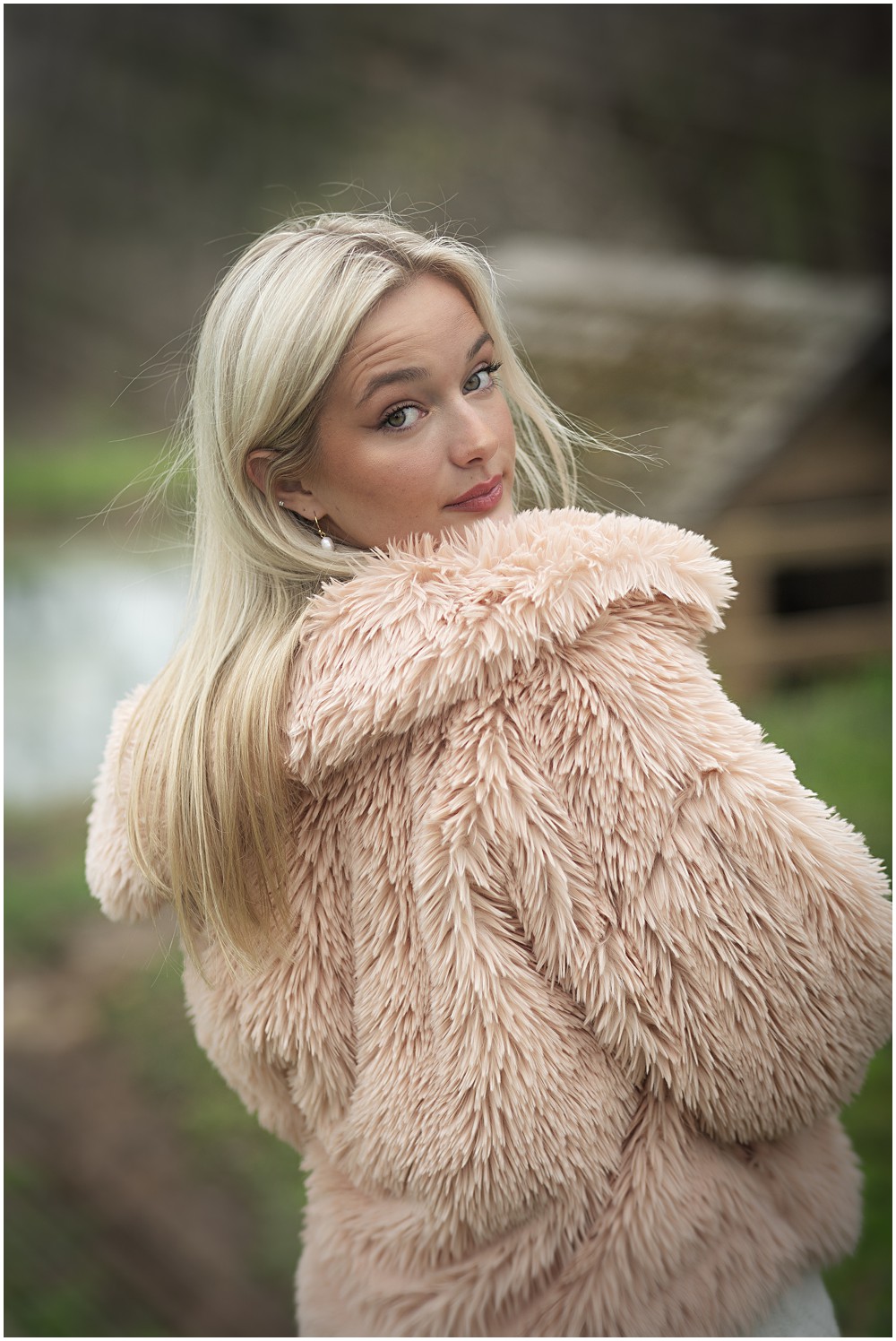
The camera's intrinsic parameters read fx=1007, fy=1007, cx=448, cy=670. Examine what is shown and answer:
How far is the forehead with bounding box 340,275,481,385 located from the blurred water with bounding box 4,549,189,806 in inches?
134

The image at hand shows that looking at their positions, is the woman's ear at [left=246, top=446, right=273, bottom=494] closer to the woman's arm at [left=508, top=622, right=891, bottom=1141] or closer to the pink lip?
the pink lip

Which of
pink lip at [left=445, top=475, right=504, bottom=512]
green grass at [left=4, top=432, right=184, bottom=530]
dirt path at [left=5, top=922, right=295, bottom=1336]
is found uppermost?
green grass at [left=4, top=432, right=184, bottom=530]

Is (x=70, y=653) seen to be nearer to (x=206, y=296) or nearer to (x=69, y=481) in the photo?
(x=69, y=481)

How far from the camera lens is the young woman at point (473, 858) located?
82cm

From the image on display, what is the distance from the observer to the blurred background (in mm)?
2340

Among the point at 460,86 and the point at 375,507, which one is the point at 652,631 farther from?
the point at 460,86

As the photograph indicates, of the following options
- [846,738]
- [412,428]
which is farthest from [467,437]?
[846,738]

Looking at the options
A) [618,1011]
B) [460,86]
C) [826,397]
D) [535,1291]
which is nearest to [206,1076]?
[535,1291]

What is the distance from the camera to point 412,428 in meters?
0.92

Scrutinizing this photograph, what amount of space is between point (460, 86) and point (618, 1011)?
22.1 ft

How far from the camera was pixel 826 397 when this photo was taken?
4035 millimetres

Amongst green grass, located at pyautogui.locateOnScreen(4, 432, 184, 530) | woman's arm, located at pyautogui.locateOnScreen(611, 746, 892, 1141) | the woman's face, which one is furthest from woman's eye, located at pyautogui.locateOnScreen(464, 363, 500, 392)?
green grass, located at pyautogui.locateOnScreen(4, 432, 184, 530)

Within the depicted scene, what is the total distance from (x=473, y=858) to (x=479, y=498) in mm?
338

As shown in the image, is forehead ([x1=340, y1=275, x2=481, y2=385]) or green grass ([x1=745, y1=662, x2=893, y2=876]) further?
green grass ([x1=745, y1=662, x2=893, y2=876])
